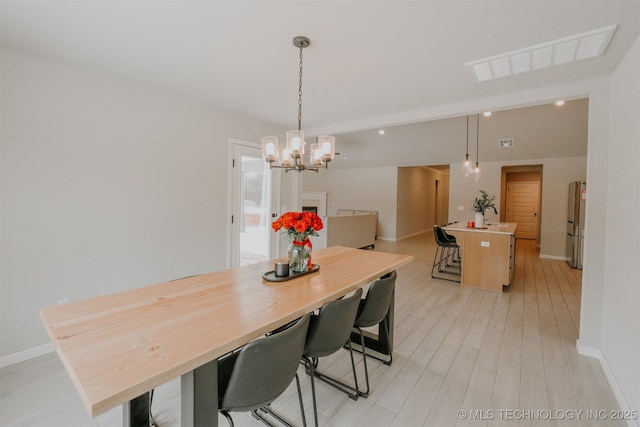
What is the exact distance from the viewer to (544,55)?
210 centimetres

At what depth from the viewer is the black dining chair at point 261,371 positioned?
113 cm

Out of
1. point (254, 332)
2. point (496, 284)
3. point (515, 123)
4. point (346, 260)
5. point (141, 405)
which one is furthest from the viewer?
point (515, 123)

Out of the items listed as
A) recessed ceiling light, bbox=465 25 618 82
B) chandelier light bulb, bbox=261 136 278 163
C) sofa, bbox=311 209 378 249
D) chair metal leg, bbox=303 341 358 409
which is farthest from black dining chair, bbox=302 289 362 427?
sofa, bbox=311 209 378 249

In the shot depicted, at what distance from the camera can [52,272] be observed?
7.79ft

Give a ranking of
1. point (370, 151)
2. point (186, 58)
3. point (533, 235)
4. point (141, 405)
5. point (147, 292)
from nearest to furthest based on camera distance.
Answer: point (141, 405), point (147, 292), point (186, 58), point (370, 151), point (533, 235)

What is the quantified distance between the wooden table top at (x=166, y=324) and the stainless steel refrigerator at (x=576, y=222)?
5.66m

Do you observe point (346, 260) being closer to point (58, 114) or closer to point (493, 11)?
point (493, 11)

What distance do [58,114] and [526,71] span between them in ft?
13.1

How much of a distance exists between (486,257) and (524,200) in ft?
21.0

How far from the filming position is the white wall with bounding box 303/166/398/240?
8664 millimetres

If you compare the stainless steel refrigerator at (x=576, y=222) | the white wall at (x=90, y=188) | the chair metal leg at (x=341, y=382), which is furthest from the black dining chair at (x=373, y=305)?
the stainless steel refrigerator at (x=576, y=222)

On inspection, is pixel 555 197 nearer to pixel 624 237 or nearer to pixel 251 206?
pixel 624 237

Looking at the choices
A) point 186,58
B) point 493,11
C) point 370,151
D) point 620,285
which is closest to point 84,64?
point 186,58

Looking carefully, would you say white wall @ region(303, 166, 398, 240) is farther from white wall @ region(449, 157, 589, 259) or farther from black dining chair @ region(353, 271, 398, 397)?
black dining chair @ region(353, 271, 398, 397)
